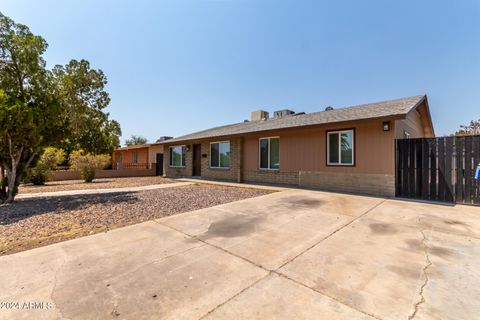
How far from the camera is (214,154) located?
1391 cm

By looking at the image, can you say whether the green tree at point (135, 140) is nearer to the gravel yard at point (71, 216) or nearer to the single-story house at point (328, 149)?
the single-story house at point (328, 149)

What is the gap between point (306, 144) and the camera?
31.4 feet

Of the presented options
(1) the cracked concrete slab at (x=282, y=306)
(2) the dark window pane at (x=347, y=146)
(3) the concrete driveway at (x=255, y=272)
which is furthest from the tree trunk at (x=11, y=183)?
(2) the dark window pane at (x=347, y=146)

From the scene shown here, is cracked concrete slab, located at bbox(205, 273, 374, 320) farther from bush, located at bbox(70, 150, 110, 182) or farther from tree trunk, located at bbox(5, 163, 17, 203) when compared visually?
bush, located at bbox(70, 150, 110, 182)

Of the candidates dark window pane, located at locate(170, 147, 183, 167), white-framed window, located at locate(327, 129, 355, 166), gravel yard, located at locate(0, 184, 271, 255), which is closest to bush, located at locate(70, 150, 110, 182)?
dark window pane, located at locate(170, 147, 183, 167)

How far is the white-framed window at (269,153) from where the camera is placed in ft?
35.3

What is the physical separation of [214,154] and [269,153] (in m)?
4.23

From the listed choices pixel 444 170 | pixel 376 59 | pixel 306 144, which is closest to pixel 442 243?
pixel 444 170

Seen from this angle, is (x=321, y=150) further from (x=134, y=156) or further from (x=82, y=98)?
(x=134, y=156)

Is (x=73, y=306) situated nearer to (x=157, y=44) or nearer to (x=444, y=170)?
(x=444, y=170)

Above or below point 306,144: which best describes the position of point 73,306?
below

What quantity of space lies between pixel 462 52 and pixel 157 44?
13.7 m

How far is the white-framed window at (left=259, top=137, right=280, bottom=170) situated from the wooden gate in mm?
4913

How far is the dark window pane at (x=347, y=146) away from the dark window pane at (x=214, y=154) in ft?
24.8
